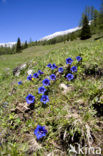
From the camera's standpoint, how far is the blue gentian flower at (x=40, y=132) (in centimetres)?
236

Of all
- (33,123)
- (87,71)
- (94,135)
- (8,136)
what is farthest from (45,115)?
(87,71)

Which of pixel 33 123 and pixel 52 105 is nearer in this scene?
pixel 33 123

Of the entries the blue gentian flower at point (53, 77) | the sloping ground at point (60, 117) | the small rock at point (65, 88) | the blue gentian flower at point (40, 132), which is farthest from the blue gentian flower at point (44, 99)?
the blue gentian flower at point (53, 77)

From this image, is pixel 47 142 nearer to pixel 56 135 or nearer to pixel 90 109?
pixel 56 135

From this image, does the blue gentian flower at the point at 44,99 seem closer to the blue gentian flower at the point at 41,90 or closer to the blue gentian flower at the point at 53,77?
the blue gentian flower at the point at 41,90

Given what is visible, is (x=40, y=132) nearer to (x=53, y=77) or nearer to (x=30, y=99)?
(x=30, y=99)

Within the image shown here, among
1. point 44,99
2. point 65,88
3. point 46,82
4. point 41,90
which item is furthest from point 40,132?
point 46,82

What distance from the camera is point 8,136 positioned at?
2709 mm

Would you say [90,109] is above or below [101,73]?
below

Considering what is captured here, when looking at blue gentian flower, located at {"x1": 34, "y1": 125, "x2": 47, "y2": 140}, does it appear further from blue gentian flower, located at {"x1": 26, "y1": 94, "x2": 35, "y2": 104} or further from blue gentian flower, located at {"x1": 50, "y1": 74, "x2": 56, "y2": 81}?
blue gentian flower, located at {"x1": 50, "y1": 74, "x2": 56, "y2": 81}

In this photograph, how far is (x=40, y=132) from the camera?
2.44 m

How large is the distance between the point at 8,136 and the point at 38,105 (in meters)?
0.97

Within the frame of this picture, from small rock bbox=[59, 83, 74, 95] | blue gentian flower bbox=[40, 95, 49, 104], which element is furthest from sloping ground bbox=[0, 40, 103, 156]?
blue gentian flower bbox=[40, 95, 49, 104]

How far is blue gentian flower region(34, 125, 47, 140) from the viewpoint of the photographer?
2357 millimetres
